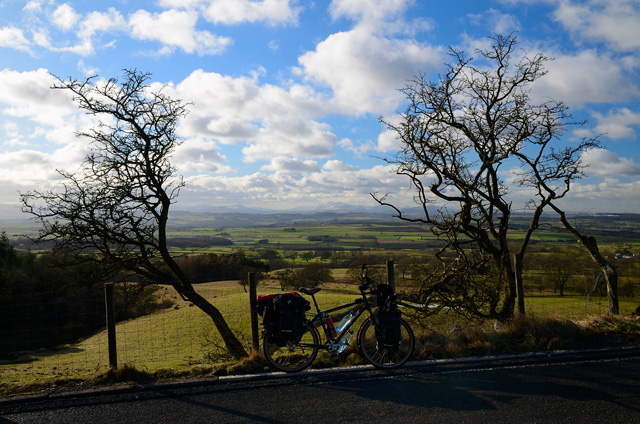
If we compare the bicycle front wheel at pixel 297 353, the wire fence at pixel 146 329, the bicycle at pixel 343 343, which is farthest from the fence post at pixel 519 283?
the wire fence at pixel 146 329

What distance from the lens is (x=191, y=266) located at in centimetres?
3162

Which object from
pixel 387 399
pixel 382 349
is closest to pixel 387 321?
pixel 382 349

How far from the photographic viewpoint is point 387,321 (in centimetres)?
589

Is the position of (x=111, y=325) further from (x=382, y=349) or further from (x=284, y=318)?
(x=382, y=349)

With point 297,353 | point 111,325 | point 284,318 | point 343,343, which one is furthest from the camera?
point 111,325

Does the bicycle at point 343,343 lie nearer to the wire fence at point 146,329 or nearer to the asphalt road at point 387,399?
the asphalt road at point 387,399

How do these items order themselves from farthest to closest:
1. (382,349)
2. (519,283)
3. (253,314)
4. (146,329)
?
(146,329)
(519,283)
(253,314)
(382,349)

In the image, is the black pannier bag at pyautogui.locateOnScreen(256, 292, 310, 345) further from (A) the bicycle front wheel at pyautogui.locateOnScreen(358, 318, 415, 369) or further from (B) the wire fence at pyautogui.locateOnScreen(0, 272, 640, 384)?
(B) the wire fence at pyautogui.locateOnScreen(0, 272, 640, 384)

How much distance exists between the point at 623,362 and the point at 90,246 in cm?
1172

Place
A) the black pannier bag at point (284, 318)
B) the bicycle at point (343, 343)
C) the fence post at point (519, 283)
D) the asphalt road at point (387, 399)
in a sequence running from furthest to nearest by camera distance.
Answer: the fence post at point (519, 283)
the bicycle at point (343, 343)
the black pannier bag at point (284, 318)
the asphalt road at point (387, 399)

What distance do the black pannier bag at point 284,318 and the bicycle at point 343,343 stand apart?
9cm

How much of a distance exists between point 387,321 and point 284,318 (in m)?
1.53

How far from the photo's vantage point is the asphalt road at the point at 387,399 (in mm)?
4434

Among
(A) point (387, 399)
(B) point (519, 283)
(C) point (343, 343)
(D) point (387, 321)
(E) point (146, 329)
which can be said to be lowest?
(E) point (146, 329)
